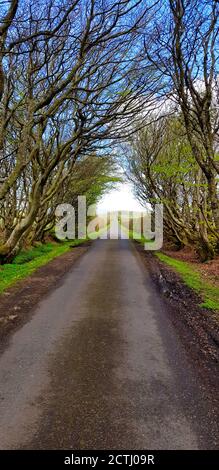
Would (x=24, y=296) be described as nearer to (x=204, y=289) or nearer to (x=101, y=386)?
(x=204, y=289)

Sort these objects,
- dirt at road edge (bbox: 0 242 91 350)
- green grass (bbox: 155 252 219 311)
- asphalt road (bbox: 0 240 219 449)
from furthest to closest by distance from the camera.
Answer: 1. green grass (bbox: 155 252 219 311)
2. dirt at road edge (bbox: 0 242 91 350)
3. asphalt road (bbox: 0 240 219 449)

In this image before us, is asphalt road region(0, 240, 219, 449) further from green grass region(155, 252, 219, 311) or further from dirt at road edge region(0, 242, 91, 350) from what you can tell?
green grass region(155, 252, 219, 311)

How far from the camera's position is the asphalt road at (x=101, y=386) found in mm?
3498

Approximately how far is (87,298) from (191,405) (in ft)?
18.5

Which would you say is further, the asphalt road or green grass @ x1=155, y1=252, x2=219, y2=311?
green grass @ x1=155, y1=252, x2=219, y2=311

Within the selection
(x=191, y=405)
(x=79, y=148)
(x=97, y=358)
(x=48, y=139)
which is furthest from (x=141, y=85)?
(x=191, y=405)

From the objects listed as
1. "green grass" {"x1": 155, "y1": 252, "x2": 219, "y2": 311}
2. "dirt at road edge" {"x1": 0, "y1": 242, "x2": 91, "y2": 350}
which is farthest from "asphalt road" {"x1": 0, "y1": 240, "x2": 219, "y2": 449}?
"green grass" {"x1": 155, "y1": 252, "x2": 219, "y2": 311}

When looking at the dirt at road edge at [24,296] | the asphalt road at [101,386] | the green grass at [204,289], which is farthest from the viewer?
the green grass at [204,289]

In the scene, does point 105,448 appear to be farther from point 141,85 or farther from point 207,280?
point 141,85

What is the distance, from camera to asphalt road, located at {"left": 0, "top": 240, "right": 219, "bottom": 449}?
3.50 meters

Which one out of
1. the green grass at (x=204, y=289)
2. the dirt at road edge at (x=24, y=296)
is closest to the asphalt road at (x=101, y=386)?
the dirt at road edge at (x=24, y=296)

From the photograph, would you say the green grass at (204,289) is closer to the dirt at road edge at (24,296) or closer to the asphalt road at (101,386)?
the asphalt road at (101,386)

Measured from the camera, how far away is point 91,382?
4.64 m

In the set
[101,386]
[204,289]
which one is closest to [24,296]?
[204,289]
